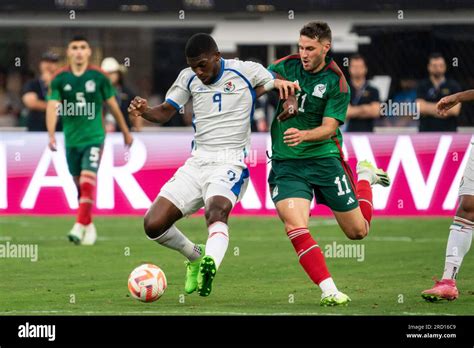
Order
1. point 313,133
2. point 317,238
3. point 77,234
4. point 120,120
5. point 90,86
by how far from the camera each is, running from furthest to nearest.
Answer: point 90,86
point 317,238
point 120,120
point 77,234
point 313,133

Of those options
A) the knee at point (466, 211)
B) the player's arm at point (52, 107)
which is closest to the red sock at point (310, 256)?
the knee at point (466, 211)

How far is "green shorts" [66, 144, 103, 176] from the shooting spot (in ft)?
48.9

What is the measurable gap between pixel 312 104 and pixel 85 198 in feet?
16.5

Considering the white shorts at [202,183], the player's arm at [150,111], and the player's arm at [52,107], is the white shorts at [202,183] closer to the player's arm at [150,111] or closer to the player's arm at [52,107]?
the player's arm at [150,111]

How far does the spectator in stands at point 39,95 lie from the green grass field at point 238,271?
1618 millimetres

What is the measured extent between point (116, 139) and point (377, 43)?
429 centimetres

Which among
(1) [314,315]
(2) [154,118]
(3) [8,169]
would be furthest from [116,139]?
(1) [314,315]

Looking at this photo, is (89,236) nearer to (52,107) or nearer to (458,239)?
(52,107)

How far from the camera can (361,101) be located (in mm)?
17203

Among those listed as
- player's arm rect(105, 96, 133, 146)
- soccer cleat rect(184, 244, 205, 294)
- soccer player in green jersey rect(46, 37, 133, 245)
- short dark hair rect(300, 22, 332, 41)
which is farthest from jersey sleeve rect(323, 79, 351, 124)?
soccer player in green jersey rect(46, 37, 133, 245)

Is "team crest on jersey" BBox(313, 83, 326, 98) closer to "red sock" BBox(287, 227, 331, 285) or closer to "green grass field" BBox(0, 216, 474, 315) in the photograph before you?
"red sock" BBox(287, 227, 331, 285)

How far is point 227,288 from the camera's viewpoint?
11.2 m

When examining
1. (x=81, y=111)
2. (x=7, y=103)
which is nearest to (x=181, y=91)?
(x=81, y=111)

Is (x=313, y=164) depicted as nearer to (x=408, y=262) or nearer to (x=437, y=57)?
(x=408, y=262)
